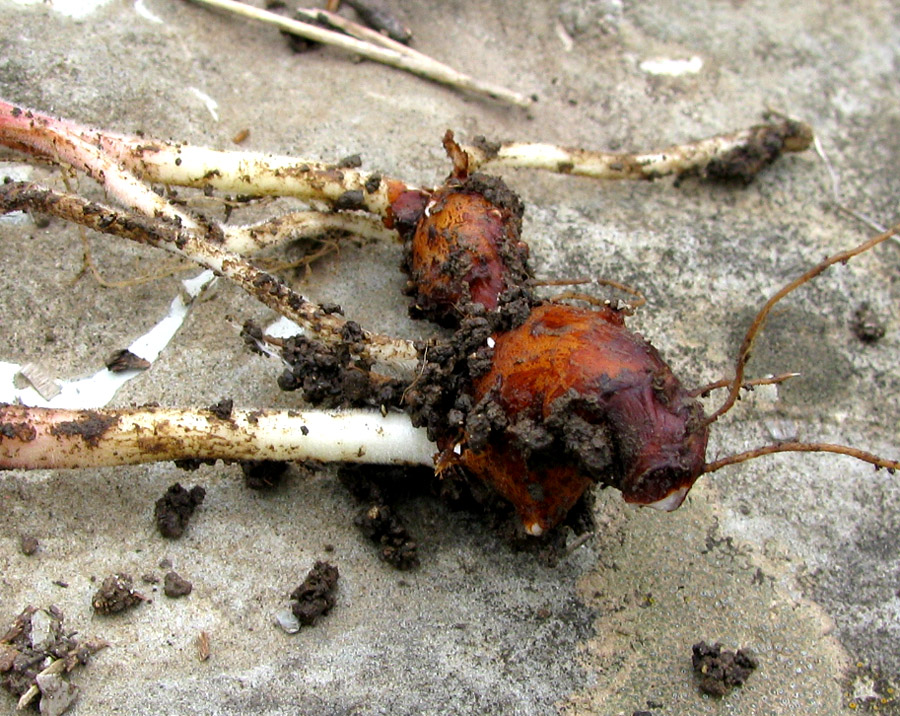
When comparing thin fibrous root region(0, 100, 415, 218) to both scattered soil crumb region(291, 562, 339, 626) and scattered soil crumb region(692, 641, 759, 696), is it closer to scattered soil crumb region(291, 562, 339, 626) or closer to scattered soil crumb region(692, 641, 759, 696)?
scattered soil crumb region(291, 562, 339, 626)

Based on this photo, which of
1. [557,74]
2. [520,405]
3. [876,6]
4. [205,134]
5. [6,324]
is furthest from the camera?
[876,6]

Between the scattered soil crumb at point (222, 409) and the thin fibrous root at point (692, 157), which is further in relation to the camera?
the thin fibrous root at point (692, 157)

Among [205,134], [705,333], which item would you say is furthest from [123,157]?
[705,333]

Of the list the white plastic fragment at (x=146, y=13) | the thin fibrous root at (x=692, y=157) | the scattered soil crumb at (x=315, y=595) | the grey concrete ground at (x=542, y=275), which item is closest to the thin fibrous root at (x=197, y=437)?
the grey concrete ground at (x=542, y=275)

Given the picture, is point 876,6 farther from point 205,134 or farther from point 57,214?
point 57,214

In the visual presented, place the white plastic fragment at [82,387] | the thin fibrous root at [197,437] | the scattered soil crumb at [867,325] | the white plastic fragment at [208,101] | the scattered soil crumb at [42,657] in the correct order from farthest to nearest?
→ the white plastic fragment at [208,101]
the scattered soil crumb at [867,325]
the white plastic fragment at [82,387]
the thin fibrous root at [197,437]
the scattered soil crumb at [42,657]

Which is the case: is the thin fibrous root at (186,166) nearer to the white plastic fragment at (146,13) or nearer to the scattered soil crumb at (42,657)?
the white plastic fragment at (146,13)
